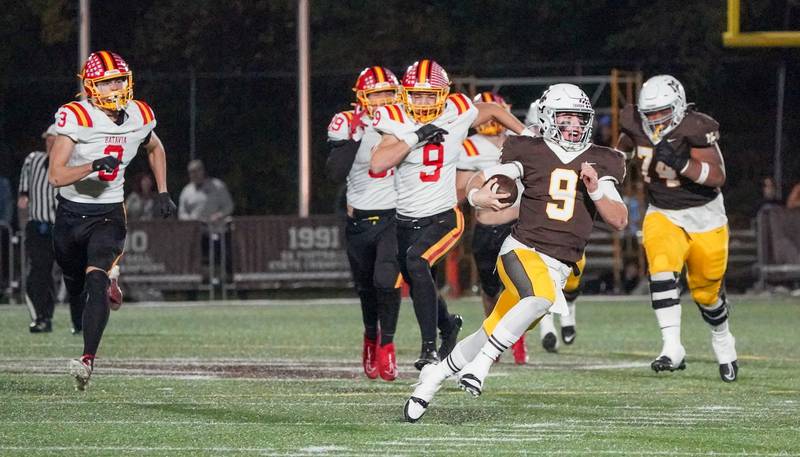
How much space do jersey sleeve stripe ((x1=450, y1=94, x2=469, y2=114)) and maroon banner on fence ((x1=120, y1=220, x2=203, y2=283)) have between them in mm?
10782

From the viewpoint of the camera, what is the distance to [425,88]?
9.56 m

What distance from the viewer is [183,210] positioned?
69.2ft

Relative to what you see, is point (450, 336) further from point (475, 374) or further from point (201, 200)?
point (201, 200)

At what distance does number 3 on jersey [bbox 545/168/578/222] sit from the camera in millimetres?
7957

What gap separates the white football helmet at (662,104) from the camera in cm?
1011

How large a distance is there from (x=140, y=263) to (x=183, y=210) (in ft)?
3.36

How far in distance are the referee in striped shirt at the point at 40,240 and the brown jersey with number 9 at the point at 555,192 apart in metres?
6.87

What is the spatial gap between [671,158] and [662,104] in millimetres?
395

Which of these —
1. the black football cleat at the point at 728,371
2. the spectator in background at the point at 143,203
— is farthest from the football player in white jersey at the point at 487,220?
the spectator in background at the point at 143,203

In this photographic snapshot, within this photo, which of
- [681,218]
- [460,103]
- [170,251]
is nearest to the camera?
[460,103]

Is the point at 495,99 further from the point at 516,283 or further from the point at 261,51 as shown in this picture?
the point at 261,51

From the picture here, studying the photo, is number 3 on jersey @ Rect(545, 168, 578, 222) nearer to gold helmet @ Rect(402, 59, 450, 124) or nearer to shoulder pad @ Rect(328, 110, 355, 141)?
gold helmet @ Rect(402, 59, 450, 124)

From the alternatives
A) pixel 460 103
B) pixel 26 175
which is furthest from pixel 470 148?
pixel 26 175

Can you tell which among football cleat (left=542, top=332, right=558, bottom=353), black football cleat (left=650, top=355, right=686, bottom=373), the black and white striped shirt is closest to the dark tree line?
the black and white striped shirt
